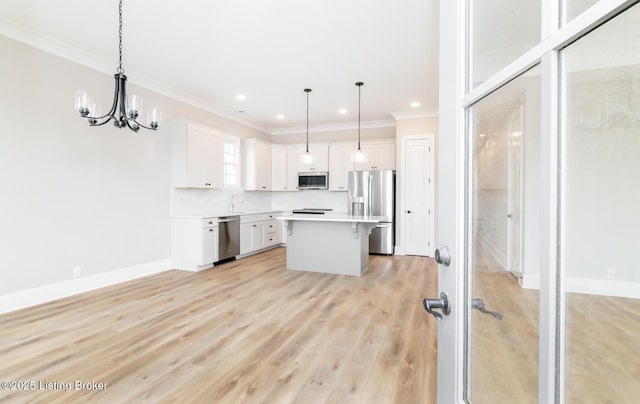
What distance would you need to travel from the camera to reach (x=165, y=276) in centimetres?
470

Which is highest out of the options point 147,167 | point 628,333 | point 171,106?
point 171,106

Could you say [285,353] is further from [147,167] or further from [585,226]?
[147,167]

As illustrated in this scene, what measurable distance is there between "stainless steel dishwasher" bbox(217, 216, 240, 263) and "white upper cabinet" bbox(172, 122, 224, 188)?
2.38 feet

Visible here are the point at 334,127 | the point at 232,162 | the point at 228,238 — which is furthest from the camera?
the point at 334,127

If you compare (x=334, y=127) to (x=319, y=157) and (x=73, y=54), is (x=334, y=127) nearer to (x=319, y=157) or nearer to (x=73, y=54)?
(x=319, y=157)

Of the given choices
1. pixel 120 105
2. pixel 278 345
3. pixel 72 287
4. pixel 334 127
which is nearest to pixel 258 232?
pixel 334 127

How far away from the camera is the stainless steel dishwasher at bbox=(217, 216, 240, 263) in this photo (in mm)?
5477

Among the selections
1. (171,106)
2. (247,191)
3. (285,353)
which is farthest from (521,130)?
(247,191)

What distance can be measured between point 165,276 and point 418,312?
3.70m

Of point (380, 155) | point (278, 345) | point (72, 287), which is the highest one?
point (380, 155)

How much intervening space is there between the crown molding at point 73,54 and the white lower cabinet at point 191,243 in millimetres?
2125

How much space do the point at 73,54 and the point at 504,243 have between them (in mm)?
4933

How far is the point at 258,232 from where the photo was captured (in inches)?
260

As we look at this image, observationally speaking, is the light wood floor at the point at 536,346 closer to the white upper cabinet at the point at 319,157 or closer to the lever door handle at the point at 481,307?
the lever door handle at the point at 481,307
